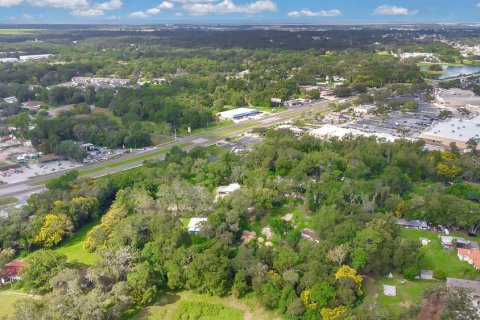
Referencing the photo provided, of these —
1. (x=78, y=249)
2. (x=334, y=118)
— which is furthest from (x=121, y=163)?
(x=334, y=118)

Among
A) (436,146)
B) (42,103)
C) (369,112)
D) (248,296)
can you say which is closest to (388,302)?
(248,296)

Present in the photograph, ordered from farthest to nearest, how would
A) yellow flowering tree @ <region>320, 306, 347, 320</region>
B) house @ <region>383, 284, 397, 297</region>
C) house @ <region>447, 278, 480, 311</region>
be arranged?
house @ <region>383, 284, 397, 297</region>
house @ <region>447, 278, 480, 311</region>
yellow flowering tree @ <region>320, 306, 347, 320</region>

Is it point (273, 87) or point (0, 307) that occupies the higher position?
point (273, 87)

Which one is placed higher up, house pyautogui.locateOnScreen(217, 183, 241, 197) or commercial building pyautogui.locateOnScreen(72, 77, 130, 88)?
commercial building pyautogui.locateOnScreen(72, 77, 130, 88)

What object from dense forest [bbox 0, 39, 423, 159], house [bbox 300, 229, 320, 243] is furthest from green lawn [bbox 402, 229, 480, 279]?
dense forest [bbox 0, 39, 423, 159]

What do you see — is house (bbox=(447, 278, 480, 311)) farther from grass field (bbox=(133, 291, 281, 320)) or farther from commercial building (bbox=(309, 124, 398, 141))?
commercial building (bbox=(309, 124, 398, 141))

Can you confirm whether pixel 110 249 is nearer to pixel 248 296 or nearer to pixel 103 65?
pixel 248 296

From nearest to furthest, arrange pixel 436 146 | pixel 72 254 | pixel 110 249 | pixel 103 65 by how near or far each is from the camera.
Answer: pixel 110 249
pixel 72 254
pixel 436 146
pixel 103 65
